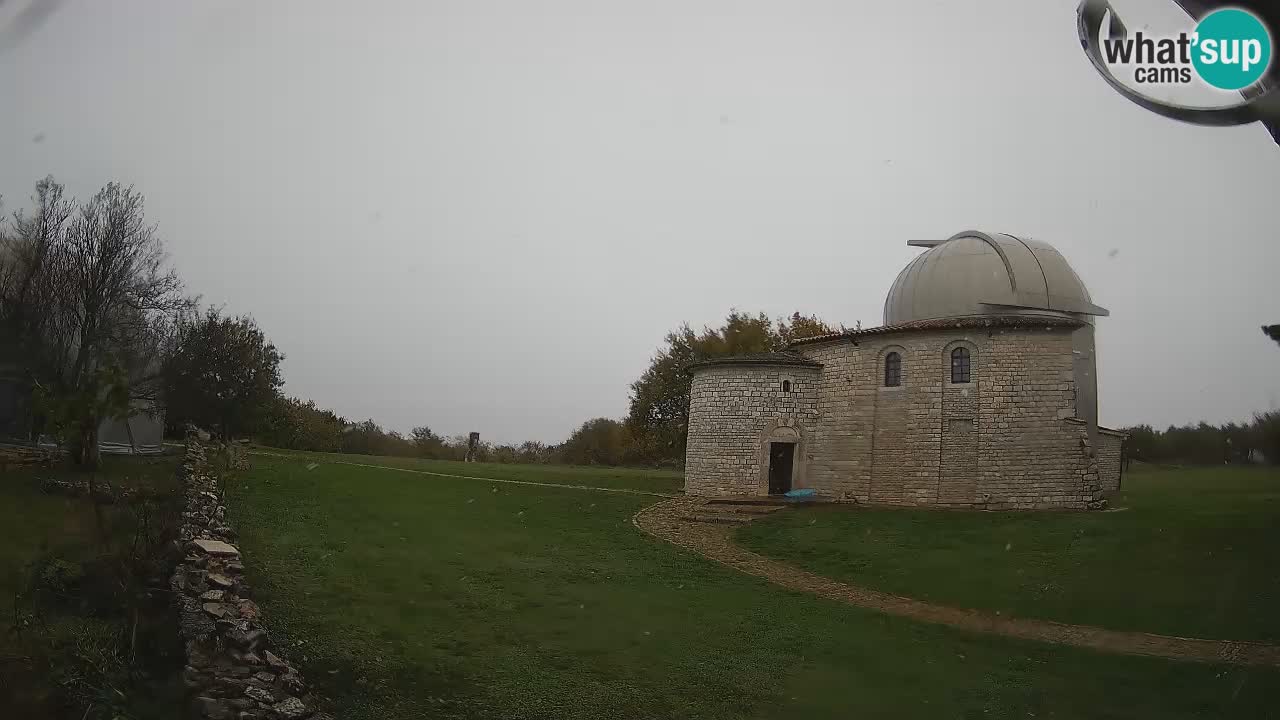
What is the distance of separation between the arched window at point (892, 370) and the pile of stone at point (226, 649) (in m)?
19.8

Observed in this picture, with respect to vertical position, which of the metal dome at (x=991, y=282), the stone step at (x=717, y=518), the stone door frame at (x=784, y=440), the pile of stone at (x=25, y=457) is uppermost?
the metal dome at (x=991, y=282)

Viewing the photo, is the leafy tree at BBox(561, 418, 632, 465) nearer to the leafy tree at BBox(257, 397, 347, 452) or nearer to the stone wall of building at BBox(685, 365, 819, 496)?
the leafy tree at BBox(257, 397, 347, 452)

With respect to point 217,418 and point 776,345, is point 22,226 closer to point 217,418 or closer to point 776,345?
point 217,418

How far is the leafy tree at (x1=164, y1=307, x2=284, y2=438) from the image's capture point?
23.0 meters

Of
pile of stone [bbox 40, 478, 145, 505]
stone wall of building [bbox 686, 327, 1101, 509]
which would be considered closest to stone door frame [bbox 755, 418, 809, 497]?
stone wall of building [bbox 686, 327, 1101, 509]

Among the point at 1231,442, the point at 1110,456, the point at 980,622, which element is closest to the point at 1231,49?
the point at 1231,442

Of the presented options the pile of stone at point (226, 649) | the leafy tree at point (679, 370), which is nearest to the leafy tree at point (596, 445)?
the leafy tree at point (679, 370)

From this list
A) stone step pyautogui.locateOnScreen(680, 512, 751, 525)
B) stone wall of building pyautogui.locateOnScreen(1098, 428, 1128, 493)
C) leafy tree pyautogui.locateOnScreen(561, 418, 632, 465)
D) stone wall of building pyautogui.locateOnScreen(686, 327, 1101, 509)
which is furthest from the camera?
leafy tree pyautogui.locateOnScreen(561, 418, 632, 465)

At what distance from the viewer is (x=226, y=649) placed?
7.21m

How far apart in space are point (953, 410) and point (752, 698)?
58.4ft

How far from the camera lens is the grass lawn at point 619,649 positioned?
7.33 meters

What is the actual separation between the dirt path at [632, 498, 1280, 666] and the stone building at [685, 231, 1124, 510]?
7.82m

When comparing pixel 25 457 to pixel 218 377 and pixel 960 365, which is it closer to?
pixel 218 377

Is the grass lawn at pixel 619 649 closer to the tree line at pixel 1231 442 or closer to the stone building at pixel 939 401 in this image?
the tree line at pixel 1231 442
